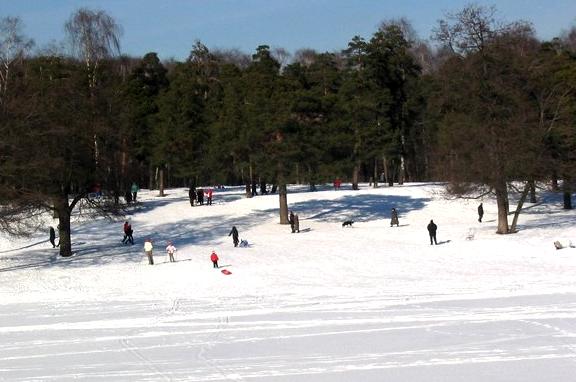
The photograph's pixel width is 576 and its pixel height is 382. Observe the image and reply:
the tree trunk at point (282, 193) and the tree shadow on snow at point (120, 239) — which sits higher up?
the tree trunk at point (282, 193)

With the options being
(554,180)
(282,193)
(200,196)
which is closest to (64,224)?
(282,193)

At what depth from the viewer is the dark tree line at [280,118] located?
3344cm

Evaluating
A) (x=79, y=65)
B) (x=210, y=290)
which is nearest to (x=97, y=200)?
(x=210, y=290)

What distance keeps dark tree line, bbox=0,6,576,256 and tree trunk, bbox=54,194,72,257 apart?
7cm

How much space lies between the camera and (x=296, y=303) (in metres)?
21.0

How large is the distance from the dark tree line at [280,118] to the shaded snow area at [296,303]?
3312 mm

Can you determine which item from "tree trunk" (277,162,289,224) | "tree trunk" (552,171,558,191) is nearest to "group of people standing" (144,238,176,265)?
"tree trunk" (277,162,289,224)

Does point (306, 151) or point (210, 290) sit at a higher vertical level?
point (306, 151)

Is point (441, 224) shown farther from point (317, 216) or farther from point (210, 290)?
point (210, 290)

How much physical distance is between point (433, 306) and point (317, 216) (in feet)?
94.2

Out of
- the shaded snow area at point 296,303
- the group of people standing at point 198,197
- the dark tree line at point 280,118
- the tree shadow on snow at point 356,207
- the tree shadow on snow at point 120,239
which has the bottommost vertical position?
A: the shaded snow area at point 296,303

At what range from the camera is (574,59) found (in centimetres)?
5194

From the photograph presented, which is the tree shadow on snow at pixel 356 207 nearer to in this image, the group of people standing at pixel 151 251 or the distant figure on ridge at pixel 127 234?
the distant figure on ridge at pixel 127 234

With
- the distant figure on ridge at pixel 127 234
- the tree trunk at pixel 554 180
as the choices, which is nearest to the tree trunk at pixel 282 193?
the distant figure on ridge at pixel 127 234
